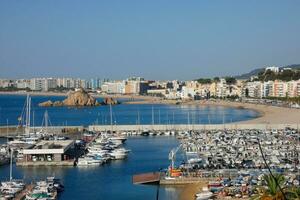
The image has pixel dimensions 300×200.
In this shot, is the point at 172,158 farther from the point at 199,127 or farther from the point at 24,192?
the point at 199,127

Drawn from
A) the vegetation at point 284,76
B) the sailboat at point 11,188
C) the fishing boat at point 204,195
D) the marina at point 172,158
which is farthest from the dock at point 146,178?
the vegetation at point 284,76

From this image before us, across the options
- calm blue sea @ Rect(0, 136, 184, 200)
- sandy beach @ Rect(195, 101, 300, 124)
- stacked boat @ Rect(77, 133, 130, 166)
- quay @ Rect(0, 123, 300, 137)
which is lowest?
calm blue sea @ Rect(0, 136, 184, 200)

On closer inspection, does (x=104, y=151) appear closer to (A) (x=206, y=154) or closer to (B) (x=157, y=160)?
(B) (x=157, y=160)

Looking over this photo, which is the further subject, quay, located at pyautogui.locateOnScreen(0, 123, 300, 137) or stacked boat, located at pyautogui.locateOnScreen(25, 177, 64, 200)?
quay, located at pyautogui.locateOnScreen(0, 123, 300, 137)

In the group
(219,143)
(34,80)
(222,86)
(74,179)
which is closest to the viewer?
(74,179)

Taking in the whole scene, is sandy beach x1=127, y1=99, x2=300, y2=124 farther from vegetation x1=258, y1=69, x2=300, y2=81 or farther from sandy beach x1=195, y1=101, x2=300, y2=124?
vegetation x1=258, y1=69, x2=300, y2=81

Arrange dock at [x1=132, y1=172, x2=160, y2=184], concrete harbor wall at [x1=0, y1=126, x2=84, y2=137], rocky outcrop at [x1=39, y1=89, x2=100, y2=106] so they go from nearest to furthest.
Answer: dock at [x1=132, y1=172, x2=160, y2=184] → concrete harbor wall at [x1=0, y1=126, x2=84, y2=137] → rocky outcrop at [x1=39, y1=89, x2=100, y2=106]

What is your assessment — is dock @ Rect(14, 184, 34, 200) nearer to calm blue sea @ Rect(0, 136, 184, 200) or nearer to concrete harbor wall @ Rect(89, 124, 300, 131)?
calm blue sea @ Rect(0, 136, 184, 200)

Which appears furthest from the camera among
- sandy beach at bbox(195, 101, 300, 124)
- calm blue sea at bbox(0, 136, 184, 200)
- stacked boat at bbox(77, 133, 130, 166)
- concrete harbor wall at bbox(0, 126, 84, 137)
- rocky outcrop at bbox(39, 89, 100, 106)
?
rocky outcrop at bbox(39, 89, 100, 106)

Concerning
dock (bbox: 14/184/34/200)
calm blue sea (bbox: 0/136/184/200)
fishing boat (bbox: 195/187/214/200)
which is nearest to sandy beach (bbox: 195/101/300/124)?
calm blue sea (bbox: 0/136/184/200)

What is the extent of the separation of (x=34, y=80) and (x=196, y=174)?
360ft

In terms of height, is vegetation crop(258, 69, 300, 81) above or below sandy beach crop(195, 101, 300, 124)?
above

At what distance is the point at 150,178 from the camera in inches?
619

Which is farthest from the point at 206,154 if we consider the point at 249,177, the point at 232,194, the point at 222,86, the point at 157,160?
the point at 222,86
